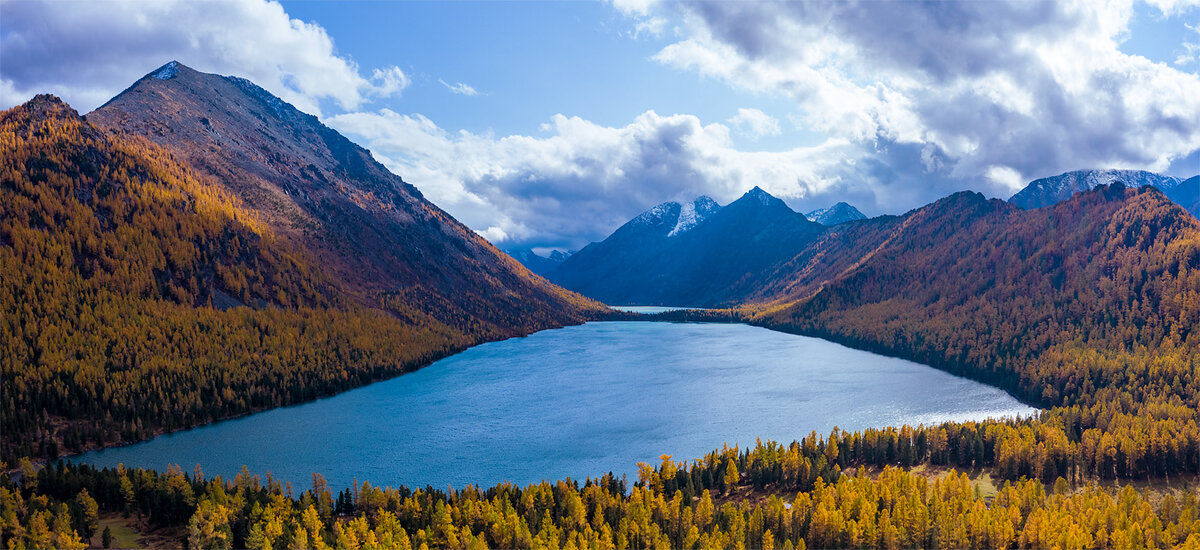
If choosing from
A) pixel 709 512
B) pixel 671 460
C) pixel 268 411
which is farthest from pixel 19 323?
pixel 709 512

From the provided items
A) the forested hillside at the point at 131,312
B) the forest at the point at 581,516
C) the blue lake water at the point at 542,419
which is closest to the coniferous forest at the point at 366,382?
the forest at the point at 581,516

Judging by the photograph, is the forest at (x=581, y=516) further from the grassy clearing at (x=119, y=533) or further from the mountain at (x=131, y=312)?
the mountain at (x=131, y=312)

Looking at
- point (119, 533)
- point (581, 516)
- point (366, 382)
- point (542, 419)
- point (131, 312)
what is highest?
point (131, 312)

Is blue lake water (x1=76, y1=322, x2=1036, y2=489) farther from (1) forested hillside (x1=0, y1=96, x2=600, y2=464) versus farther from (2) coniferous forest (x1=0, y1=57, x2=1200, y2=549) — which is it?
(1) forested hillside (x1=0, y1=96, x2=600, y2=464)

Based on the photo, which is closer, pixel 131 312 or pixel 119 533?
pixel 119 533

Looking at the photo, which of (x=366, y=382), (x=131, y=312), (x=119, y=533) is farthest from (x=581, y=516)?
(x=131, y=312)

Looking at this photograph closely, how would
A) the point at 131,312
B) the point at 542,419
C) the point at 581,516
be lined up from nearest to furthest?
1. the point at 581,516
2. the point at 542,419
3. the point at 131,312

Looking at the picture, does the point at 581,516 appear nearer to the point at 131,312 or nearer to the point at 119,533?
the point at 119,533

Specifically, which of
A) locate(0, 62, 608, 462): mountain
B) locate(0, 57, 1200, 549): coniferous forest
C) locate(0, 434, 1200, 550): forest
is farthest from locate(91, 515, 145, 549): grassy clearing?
locate(0, 62, 608, 462): mountain
